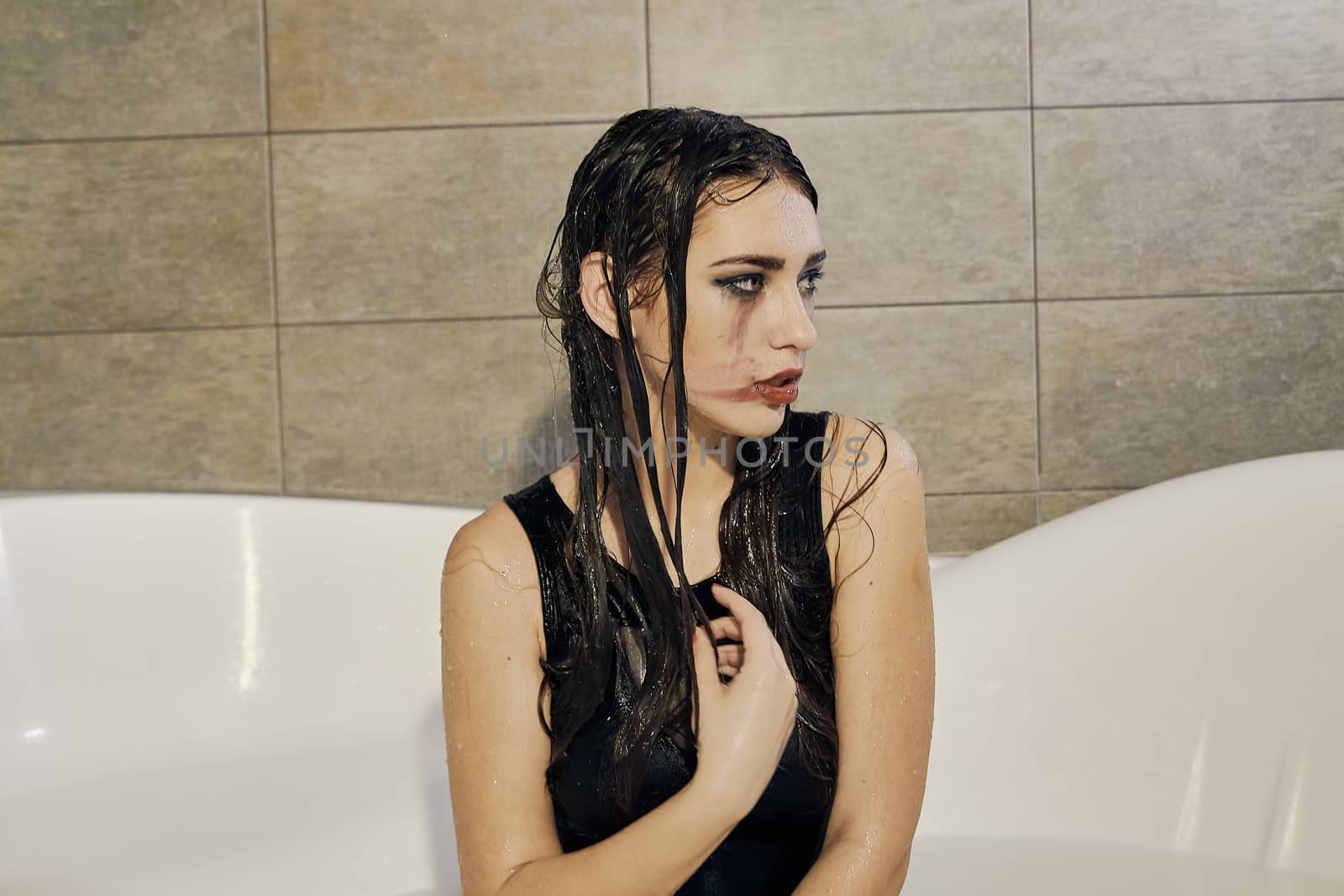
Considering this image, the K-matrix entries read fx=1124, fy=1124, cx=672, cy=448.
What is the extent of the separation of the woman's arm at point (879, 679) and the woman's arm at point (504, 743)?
0.10 metres

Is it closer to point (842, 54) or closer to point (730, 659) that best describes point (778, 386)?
point (730, 659)

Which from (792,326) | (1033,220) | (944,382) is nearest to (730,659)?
(792,326)

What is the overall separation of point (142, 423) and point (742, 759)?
1.62 m

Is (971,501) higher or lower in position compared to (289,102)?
lower

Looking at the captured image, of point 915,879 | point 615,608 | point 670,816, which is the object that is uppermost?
point 615,608

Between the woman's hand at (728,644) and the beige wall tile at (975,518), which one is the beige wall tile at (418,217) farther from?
the woman's hand at (728,644)

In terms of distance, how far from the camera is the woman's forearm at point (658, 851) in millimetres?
786

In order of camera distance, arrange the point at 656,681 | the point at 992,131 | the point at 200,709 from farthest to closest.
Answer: the point at 992,131
the point at 200,709
the point at 656,681

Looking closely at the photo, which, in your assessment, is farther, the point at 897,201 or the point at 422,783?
the point at 897,201

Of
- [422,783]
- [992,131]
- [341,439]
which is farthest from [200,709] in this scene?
[992,131]

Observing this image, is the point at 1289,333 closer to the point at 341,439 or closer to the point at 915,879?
the point at 915,879

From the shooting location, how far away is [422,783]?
1583 mm

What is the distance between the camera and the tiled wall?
1.90 meters

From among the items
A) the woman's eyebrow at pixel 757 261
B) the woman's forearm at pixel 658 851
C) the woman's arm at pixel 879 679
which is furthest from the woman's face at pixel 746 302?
the woman's forearm at pixel 658 851
